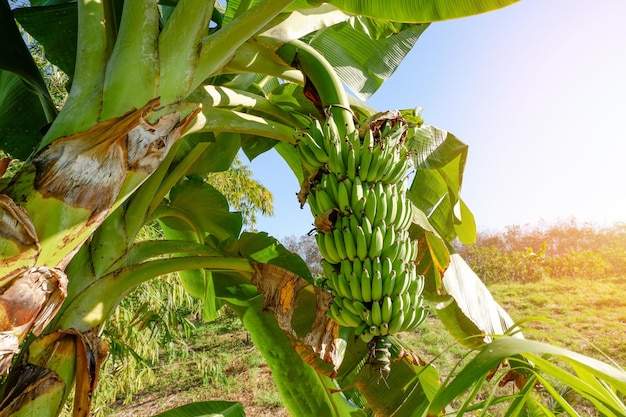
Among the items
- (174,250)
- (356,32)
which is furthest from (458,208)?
(174,250)

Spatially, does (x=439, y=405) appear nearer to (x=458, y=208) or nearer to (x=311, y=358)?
(x=311, y=358)

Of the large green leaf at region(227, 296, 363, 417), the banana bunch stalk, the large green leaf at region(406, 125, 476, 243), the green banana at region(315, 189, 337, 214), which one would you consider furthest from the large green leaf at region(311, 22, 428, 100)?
the large green leaf at region(227, 296, 363, 417)

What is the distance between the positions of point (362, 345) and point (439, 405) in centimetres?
76

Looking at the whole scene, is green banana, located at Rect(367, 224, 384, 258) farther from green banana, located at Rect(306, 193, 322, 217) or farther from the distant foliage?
the distant foliage

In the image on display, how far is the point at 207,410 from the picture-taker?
109 cm

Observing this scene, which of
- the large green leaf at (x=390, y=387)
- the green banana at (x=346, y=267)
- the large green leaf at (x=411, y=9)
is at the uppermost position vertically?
the large green leaf at (x=411, y=9)

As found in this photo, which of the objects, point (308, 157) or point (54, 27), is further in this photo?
point (54, 27)

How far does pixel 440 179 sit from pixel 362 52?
1.61ft

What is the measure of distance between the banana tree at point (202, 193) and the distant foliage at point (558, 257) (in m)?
8.89

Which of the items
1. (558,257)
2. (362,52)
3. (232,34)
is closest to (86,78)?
(232,34)

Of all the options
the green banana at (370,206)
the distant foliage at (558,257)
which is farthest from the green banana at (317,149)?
the distant foliage at (558,257)

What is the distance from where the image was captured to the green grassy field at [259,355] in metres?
4.24

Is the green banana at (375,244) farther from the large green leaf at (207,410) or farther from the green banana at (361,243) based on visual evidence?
the large green leaf at (207,410)

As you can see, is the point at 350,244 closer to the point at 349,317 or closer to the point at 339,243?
the point at 339,243
